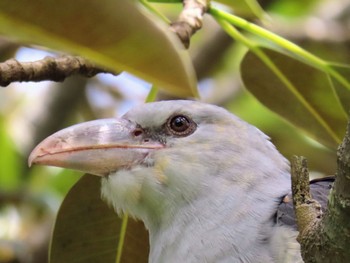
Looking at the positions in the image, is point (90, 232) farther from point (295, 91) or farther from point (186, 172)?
point (295, 91)

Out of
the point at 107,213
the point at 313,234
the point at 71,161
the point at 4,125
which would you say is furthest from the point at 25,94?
the point at 313,234

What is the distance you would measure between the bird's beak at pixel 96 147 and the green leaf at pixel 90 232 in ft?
0.98

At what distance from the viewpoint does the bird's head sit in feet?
10.6

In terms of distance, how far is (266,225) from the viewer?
3012 millimetres

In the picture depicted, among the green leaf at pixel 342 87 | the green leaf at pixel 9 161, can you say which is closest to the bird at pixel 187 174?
the green leaf at pixel 342 87

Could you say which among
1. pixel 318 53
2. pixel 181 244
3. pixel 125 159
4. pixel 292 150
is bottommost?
pixel 181 244

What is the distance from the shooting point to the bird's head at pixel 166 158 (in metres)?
3.22

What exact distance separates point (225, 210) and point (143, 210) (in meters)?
0.32

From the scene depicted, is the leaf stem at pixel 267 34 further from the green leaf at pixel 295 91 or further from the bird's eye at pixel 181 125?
the bird's eye at pixel 181 125

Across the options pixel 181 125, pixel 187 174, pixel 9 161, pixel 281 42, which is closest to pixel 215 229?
pixel 187 174

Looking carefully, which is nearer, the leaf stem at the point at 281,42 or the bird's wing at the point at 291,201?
the bird's wing at the point at 291,201

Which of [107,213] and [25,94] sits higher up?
[25,94]

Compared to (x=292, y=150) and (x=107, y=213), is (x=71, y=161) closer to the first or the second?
(x=107, y=213)

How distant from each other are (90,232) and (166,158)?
0.50 m
